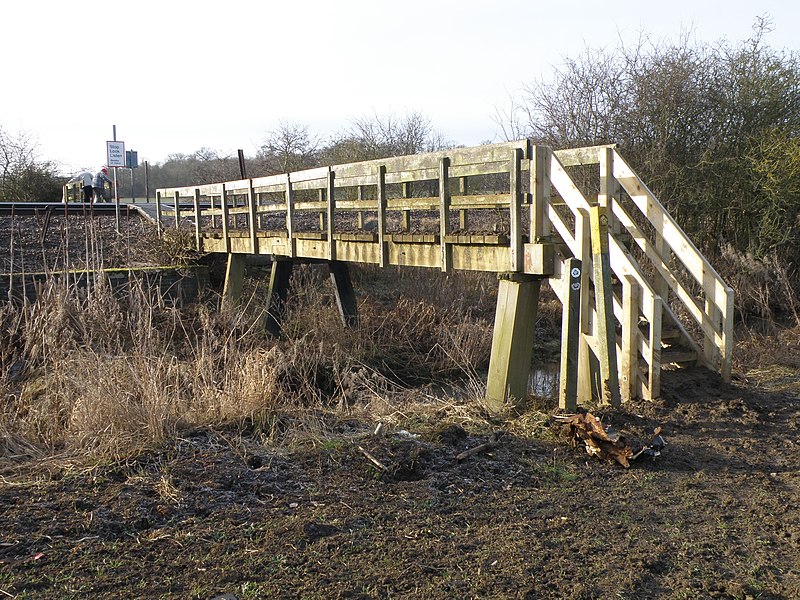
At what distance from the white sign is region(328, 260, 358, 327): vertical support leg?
19.7m

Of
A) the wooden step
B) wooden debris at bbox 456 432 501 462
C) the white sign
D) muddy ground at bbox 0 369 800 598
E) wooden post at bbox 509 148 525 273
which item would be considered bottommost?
muddy ground at bbox 0 369 800 598

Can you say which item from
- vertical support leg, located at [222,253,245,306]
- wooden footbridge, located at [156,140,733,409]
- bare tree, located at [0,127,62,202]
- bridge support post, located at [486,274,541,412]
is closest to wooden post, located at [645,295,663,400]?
wooden footbridge, located at [156,140,733,409]

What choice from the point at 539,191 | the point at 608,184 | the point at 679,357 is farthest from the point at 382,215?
the point at 679,357

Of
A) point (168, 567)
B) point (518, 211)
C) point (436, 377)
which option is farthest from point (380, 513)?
point (436, 377)

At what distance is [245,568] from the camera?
3340mm

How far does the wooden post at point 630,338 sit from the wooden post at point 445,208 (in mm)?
2140

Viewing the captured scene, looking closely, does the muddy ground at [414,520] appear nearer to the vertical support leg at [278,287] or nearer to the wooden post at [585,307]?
the wooden post at [585,307]

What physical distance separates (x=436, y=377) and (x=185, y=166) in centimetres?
4187

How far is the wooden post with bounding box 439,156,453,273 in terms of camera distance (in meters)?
7.61

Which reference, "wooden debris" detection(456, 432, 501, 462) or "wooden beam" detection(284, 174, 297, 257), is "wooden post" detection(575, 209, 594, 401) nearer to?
"wooden debris" detection(456, 432, 501, 462)

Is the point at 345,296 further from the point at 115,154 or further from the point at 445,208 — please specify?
the point at 115,154

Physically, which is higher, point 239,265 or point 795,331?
point 239,265

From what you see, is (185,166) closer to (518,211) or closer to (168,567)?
(518,211)

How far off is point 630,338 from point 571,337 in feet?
1.65
